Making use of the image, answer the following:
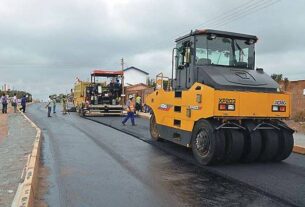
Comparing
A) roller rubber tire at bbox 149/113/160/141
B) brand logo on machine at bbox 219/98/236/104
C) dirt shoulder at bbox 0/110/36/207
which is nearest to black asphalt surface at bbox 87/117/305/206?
brand logo on machine at bbox 219/98/236/104

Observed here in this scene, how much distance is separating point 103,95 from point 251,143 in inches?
790

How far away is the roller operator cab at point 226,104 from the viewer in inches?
382

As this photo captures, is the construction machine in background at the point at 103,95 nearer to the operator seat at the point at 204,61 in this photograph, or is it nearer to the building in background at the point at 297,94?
the building in background at the point at 297,94

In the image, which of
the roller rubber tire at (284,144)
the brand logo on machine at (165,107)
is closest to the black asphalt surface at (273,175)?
the roller rubber tire at (284,144)

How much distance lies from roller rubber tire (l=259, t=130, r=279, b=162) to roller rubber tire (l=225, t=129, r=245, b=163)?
0.62m

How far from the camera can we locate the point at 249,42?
11.5 meters

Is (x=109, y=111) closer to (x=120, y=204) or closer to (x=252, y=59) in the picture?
(x=252, y=59)

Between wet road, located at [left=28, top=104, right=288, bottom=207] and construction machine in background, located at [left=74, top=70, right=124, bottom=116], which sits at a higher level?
construction machine in background, located at [left=74, top=70, right=124, bottom=116]

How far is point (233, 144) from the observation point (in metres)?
9.70

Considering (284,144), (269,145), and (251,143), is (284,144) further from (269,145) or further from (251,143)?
(251,143)

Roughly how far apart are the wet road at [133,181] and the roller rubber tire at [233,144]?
752mm

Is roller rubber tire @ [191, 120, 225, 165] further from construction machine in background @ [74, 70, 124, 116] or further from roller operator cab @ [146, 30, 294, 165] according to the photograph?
construction machine in background @ [74, 70, 124, 116]

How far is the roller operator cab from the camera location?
9.70m

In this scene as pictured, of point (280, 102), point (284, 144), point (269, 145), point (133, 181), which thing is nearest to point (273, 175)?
point (269, 145)
